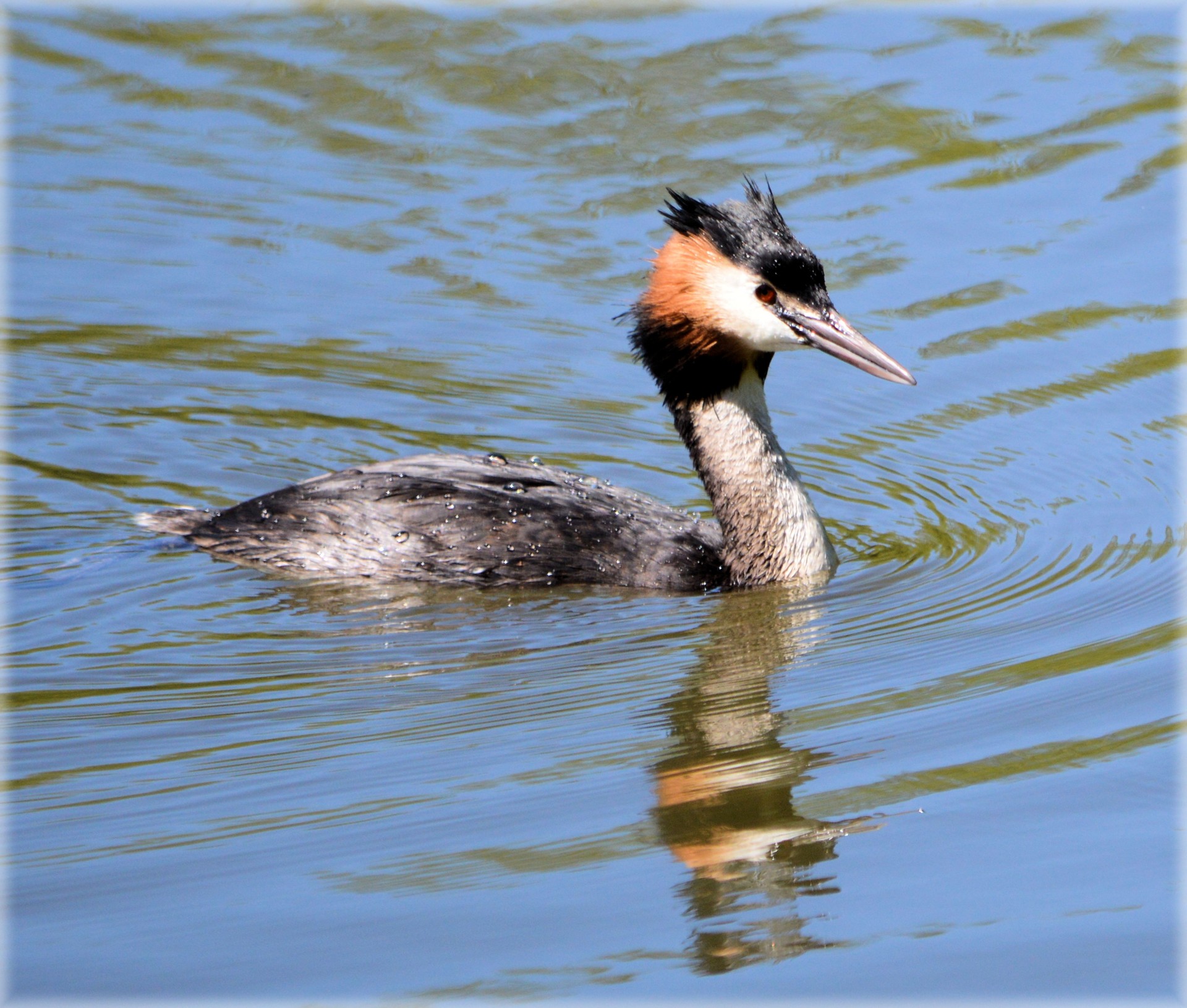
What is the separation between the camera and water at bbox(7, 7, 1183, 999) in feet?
13.9

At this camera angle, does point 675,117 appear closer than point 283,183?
No

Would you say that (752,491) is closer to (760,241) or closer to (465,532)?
(760,241)

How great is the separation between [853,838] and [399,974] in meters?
1.28

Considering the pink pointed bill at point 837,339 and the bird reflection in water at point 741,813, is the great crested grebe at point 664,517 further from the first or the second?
the bird reflection in water at point 741,813

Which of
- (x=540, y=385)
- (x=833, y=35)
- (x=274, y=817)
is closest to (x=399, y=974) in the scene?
(x=274, y=817)

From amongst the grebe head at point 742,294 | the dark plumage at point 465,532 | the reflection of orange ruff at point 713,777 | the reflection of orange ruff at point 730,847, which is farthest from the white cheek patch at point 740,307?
the reflection of orange ruff at point 730,847

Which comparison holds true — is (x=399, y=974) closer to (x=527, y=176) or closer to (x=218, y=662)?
(x=218, y=662)

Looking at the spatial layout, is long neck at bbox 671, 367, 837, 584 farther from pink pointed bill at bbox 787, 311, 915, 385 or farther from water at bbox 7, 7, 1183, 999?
pink pointed bill at bbox 787, 311, 915, 385

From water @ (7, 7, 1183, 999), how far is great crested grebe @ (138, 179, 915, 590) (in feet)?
0.59

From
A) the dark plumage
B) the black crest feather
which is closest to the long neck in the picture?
the dark plumage

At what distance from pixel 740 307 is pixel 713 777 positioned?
2.41m

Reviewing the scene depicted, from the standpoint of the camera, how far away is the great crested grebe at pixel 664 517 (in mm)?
6910

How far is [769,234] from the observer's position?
22.7 ft

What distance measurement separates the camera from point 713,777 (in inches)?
200
